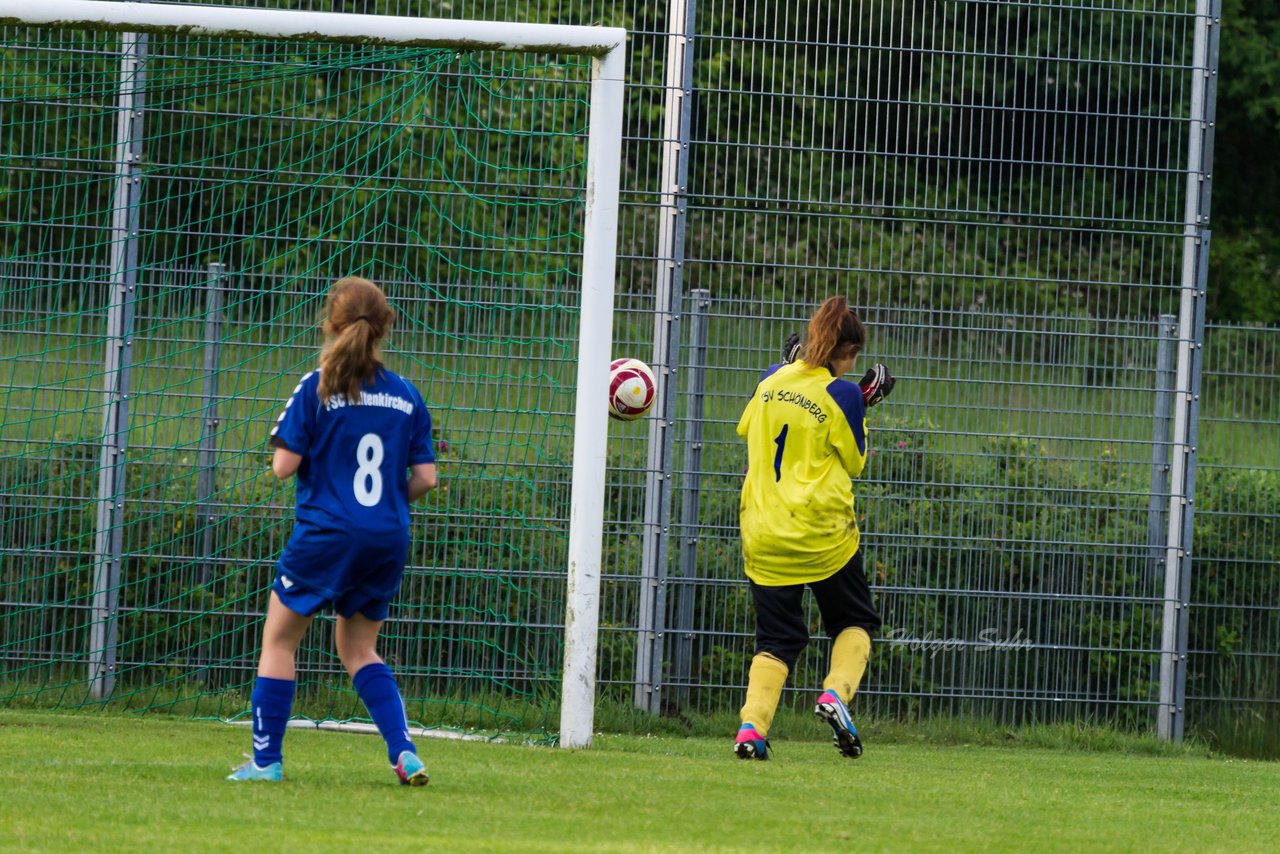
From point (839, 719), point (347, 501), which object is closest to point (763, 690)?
point (839, 719)

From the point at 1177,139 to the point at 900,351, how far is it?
2.12 m

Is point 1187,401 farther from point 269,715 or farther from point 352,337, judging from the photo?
point 269,715

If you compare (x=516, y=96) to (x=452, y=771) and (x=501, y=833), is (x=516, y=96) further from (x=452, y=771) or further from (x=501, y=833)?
(x=501, y=833)

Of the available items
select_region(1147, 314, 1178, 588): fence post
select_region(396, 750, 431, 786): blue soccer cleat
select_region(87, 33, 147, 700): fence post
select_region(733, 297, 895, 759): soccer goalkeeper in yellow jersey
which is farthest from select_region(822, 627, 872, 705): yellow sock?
select_region(87, 33, 147, 700): fence post

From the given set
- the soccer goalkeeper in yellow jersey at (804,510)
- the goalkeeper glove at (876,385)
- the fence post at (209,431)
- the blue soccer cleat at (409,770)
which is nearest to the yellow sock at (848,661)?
the soccer goalkeeper in yellow jersey at (804,510)

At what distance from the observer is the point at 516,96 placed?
28.6 feet

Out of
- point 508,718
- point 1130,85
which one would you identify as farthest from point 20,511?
point 1130,85

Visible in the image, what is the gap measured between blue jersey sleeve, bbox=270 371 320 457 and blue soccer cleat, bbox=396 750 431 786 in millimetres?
1043

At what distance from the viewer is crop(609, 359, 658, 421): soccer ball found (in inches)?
292

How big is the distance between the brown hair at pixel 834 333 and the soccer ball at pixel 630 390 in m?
0.77

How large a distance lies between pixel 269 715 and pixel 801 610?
2638mm

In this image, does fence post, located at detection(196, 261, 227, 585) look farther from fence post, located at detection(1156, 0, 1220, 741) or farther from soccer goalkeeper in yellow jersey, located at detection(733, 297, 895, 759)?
fence post, located at detection(1156, 0, 1220, 741)

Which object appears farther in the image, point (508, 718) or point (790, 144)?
point (790, 144)

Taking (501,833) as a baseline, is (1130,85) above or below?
above
